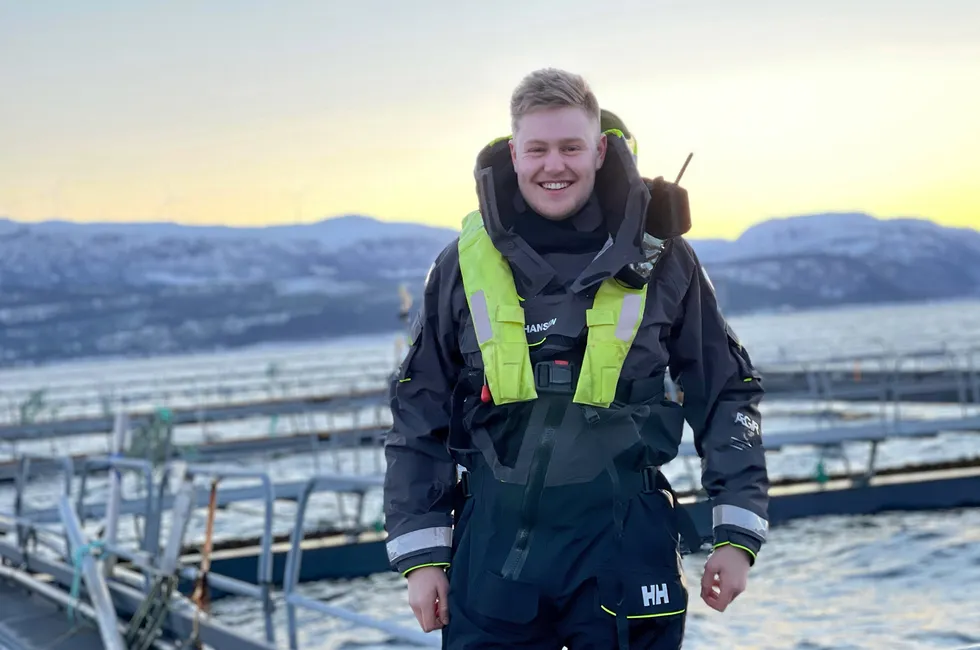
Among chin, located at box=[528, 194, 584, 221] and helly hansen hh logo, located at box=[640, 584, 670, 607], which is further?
chin, located at box=[528, 194, 584, 221]

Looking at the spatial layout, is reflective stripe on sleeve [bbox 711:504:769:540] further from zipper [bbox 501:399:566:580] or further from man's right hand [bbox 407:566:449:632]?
man's right hand [bbox 407:566:449:632]

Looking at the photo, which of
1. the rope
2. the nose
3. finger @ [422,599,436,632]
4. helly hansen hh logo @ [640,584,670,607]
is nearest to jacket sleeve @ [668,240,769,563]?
helly hansen hh logo @ [640,584,670,607]

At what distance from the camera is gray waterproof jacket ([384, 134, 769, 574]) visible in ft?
7.47

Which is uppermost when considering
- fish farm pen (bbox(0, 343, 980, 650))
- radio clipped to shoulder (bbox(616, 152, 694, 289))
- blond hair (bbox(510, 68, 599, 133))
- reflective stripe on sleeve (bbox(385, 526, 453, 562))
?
blond hair (bbox(510, 68, 599, 133))

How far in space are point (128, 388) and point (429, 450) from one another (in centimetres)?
8287

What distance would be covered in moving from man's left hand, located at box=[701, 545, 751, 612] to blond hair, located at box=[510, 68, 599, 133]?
943 mm

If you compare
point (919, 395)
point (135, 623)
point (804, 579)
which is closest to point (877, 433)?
point (804, 579)

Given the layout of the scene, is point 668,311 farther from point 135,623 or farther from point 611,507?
point 135,623

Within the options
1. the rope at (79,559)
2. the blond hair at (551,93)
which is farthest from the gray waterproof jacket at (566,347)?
the rope at (79,559)

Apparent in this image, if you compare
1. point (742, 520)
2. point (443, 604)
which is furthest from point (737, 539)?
point (443, 604)

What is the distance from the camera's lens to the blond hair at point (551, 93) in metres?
2.28

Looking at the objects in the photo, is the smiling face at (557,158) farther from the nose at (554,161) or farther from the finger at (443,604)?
the finger at (443,604)

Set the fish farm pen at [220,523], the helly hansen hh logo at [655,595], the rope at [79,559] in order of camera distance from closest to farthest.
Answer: the helly hansen hh logo at [655,595], the fish farm pen at [220,523], the rope at [79,559]

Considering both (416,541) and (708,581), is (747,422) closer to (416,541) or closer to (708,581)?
(708,581)
